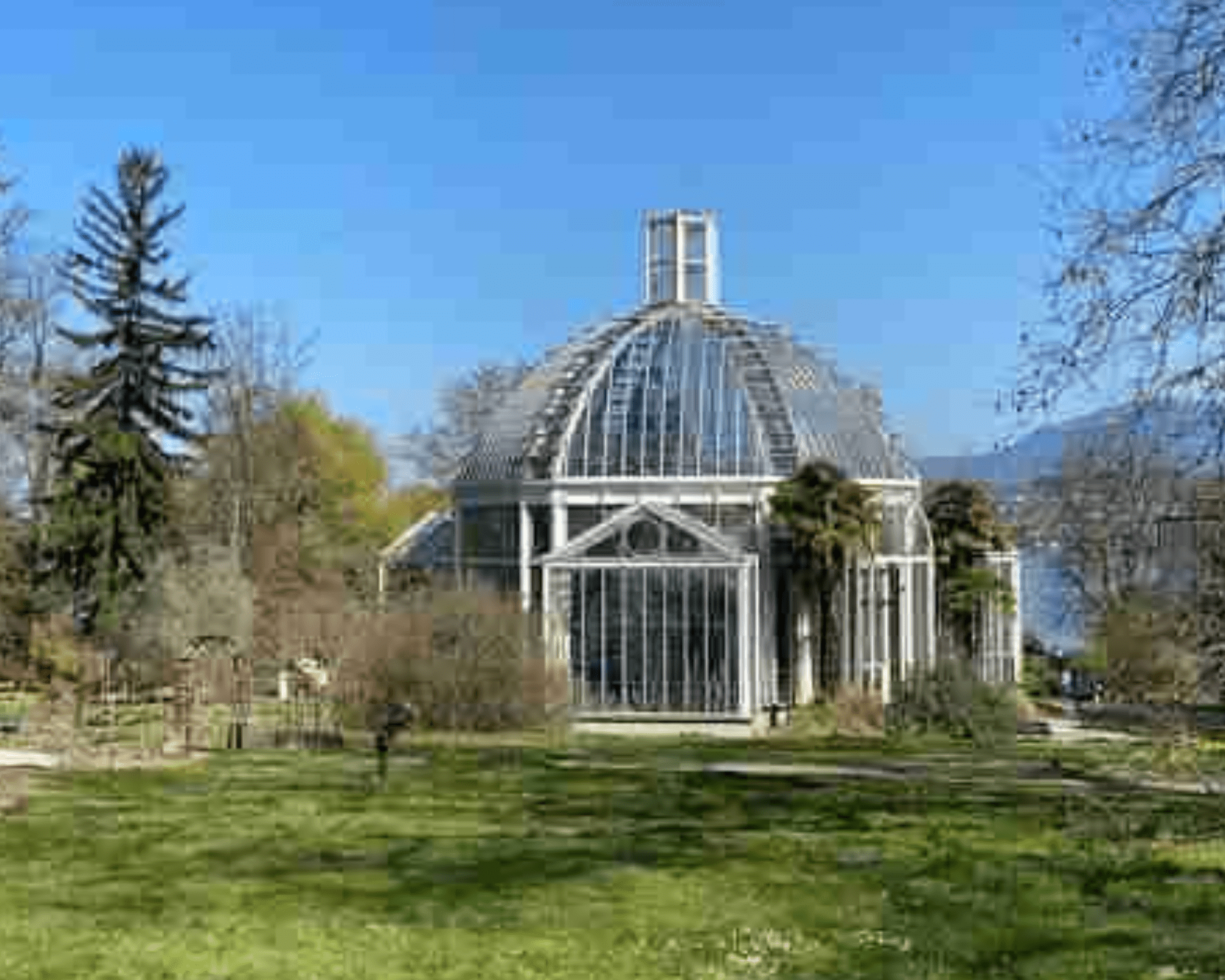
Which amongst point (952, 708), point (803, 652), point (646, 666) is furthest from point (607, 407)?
point (952, 708)

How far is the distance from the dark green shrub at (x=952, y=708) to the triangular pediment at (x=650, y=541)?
Result: 4.14 meters

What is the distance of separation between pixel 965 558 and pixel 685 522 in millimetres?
9099

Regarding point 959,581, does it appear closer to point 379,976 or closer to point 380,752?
point 380,752

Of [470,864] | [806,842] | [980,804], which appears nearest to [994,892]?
[806,842]

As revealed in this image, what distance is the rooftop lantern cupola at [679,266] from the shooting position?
129 ft

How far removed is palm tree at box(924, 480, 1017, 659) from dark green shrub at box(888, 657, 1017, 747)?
7.83 meters

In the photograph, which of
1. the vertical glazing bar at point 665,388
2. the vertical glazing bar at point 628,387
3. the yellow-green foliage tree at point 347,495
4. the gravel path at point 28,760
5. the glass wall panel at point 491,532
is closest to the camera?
the gravel path at point 28,760

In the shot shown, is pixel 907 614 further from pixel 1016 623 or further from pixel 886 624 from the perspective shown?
pixel 1016 623

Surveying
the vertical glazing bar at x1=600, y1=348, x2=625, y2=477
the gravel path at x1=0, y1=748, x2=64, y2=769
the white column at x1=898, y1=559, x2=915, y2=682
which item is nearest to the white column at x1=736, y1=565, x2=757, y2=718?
the vertical glazing bar at x1=600, y1=348, x2=625, y2=477

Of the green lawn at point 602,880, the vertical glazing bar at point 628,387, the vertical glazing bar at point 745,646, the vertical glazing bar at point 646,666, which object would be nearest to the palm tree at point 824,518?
the vertical glazing bar at point 745,646

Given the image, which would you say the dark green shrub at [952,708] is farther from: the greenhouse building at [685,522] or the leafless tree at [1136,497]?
the leafless tree at [1136,497]

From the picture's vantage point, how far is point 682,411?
3503 centimetres

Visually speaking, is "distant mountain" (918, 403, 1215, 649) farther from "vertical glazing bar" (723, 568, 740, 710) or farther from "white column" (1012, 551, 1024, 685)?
"vertical glazing bar" (723, 568, 740, 710)

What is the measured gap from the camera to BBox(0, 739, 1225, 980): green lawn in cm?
1054
